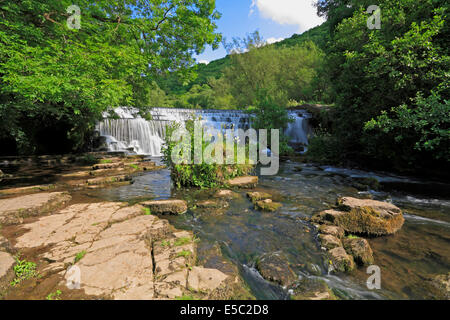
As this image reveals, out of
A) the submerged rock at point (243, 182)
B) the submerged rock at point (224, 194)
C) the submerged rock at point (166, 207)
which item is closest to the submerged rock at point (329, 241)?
the submerged rock at point (224, 194)

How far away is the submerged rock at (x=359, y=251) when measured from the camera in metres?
2.86

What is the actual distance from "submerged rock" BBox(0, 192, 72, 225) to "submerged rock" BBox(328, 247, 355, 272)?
5.03 meters

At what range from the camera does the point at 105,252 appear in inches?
99.4

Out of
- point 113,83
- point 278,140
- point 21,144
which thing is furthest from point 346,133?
point 21,144

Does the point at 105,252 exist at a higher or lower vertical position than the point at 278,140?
lower

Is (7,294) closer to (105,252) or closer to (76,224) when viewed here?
(105,252)

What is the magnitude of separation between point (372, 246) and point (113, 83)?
6896 millimetres

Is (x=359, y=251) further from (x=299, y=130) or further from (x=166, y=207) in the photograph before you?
(x=299, y=130)

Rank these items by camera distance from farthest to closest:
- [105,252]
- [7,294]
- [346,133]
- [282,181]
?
[346,133] → [282,181] → [105,252] → [7,294]

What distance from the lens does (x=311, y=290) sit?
7.44 feet

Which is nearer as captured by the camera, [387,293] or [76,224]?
[387,293]

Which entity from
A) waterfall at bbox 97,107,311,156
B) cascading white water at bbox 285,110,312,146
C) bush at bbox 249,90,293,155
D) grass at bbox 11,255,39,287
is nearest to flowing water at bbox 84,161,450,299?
grass at bbox 11,255,39,287

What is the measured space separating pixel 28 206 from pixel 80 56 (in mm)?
3652

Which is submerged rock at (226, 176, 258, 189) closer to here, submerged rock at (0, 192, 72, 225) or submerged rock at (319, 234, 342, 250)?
submerged rock at (319, 234, 342, 250)
